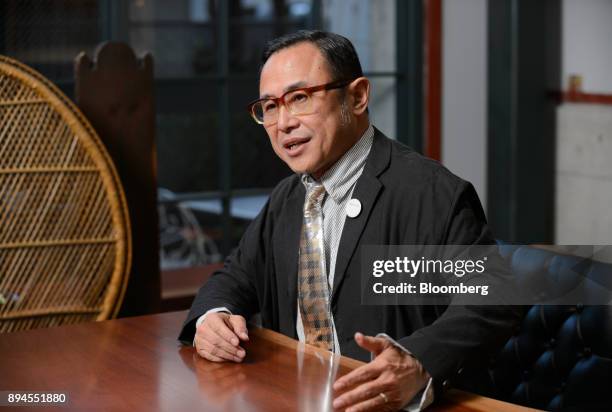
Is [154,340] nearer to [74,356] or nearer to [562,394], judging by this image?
[74,356]

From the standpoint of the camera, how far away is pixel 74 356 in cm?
190

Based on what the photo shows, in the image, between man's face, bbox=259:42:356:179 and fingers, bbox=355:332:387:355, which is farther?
man's face, bbox=259:42:356:179

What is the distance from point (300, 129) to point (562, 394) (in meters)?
0.79

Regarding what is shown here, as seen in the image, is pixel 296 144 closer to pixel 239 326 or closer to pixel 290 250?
pixel 290 250

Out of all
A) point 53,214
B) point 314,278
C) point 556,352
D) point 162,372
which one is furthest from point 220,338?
point 53,214

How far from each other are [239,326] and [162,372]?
197mm

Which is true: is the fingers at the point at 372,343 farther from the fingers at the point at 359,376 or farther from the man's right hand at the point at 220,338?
the man's right hand at the point at 220,338

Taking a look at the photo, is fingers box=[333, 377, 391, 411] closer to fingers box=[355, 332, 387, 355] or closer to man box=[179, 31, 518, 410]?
fingers box=[355, 332, 387, 355]

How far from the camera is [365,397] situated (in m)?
1.50

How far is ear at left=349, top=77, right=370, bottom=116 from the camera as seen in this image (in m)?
2.02

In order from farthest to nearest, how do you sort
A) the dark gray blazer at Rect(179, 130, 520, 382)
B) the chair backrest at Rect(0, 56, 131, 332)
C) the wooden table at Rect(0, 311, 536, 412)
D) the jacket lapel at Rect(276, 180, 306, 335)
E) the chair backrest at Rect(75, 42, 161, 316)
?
the chair backrest at Rect(75, 42, 161, 316)
the chair backrest at Rect(0, 56, 131, 332)
the jacket lapel at Rect(276, 180, 306, 335)
the dark gray blazer at Rect(179, 130, 520, 382)
the wooden table at Rect(0, 311, 536, 412)

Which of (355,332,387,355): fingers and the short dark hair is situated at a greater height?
the short dark hair

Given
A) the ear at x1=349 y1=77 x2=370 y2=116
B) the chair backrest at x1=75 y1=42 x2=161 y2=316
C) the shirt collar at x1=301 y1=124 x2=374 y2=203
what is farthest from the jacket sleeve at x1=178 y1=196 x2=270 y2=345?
the chair backrest at x1=75 y1=42 x2=161 y2=316

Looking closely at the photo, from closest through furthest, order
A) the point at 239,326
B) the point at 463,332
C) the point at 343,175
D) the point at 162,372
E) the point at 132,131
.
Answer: the point at 463,332 → the point at 162,372 → the point at 239,326 → the point at 343,175 → the point at 132,131
